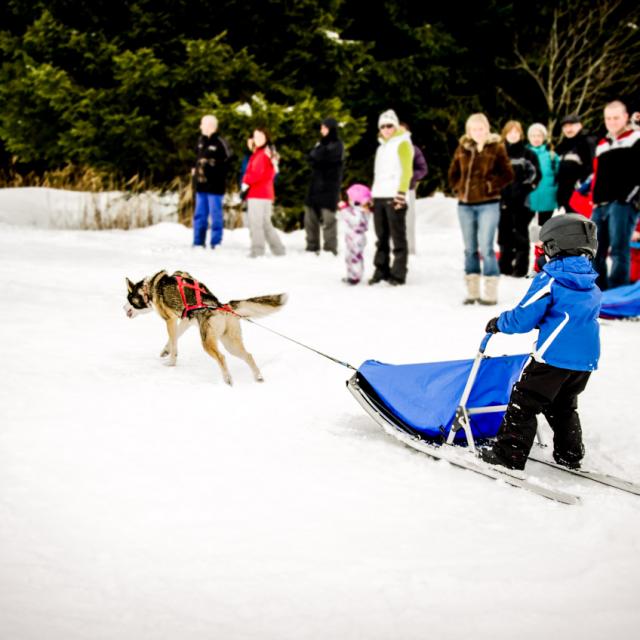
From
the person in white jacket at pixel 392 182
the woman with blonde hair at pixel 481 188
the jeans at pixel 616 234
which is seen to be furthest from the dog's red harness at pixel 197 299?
the jeans at pixel 616 234

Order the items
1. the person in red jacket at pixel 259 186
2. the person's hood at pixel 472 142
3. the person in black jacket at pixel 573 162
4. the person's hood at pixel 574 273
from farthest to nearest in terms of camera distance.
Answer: the person in red jacket at pixel 259 186 → the person in black jacket at pixel 573 162 → the person's hood at pixel 472 142 → the person's hood at pixel 574 273

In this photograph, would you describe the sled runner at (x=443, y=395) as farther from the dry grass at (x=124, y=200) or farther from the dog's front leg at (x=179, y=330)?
the dry grass at (x=124, y=200)

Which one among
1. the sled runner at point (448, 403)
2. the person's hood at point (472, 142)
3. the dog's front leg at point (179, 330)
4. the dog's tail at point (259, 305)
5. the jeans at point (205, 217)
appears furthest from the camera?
the jeans at point (205, 217)

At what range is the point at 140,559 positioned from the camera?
2.40m

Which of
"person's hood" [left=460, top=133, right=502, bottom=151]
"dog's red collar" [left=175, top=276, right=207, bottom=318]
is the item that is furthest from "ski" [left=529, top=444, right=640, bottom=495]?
"person's hood" [left=460, top=133, right=502, bottom=151]

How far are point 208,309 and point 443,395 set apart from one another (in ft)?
5.27

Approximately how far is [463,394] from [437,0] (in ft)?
54.7

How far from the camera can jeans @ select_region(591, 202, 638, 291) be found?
672 centimetres

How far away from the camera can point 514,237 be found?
8.62m

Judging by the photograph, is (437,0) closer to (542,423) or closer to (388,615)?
(542,423)

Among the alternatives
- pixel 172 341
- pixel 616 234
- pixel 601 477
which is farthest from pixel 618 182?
pixel 172 341

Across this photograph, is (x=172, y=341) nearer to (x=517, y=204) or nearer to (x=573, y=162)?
(x=517, y=204)

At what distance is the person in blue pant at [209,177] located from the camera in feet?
32.0

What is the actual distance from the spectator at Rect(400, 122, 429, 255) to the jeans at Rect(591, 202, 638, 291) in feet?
9.46
